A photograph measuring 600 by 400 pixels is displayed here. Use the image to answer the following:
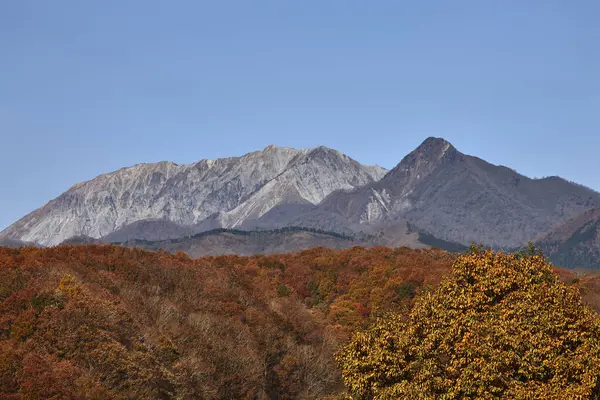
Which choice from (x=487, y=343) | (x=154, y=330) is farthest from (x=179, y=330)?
(x=487, y=343)

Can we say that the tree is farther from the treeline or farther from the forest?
the treeline

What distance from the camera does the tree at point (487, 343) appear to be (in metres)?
32.9

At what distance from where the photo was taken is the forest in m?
39.4

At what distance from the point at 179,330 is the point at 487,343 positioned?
115ft

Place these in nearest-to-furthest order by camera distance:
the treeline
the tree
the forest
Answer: the tree, the forest, the treeline

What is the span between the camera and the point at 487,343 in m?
33.9

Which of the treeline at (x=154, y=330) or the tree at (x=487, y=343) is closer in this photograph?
the tree at (x=487, y=343)

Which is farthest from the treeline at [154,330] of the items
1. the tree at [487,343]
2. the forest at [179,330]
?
the tree at [487,343]

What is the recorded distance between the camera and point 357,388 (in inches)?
1468

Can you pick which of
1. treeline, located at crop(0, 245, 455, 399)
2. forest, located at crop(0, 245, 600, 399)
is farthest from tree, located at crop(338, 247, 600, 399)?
treeline, located at crop(0, 245, 455, 399)

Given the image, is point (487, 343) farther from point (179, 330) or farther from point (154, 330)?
point (179, 330)

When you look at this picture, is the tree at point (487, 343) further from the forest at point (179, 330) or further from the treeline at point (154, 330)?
the treeline at point (154, 330)

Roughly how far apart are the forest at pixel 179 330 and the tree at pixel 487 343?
0.48 feet

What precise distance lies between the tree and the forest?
0.15 metres
